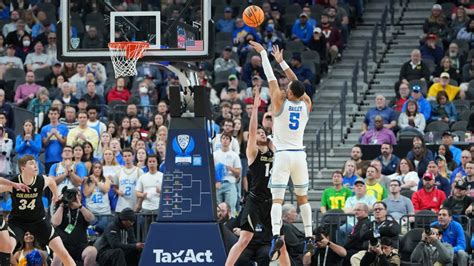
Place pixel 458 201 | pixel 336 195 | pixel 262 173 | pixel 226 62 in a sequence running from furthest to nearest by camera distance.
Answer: pixel 226 62 < pixel 336 195 < pixel 458 201 < pixel 262 173

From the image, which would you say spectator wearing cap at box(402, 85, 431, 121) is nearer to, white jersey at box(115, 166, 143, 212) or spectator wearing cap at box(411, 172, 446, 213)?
spectator wearing cap at box(411, 172, 446, 213)

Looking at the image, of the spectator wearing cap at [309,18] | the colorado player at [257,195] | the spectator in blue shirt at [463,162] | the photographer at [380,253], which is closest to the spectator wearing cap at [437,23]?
the spectator wearing cap at [309,18]

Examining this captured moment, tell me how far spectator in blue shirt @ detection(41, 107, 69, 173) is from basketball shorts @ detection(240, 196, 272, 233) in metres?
7.30

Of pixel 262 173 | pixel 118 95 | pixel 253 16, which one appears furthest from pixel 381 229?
pixel 118 95

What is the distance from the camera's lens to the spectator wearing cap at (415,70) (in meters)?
29.2

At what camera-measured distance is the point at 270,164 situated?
20062 millimetres

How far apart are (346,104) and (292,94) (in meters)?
11.9

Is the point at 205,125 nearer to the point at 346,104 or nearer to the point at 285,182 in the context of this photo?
the point at 285,182

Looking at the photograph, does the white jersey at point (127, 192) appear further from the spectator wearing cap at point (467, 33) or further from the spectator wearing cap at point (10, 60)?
the spectator wearing cap at point (467, 33)

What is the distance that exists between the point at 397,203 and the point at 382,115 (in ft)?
13.3

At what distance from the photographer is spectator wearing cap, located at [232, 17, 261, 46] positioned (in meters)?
32.0

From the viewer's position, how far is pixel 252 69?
3052 cm

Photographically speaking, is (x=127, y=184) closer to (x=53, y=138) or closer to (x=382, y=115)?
(x=53, y=138)

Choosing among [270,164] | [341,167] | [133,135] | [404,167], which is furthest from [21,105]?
[270,164]
